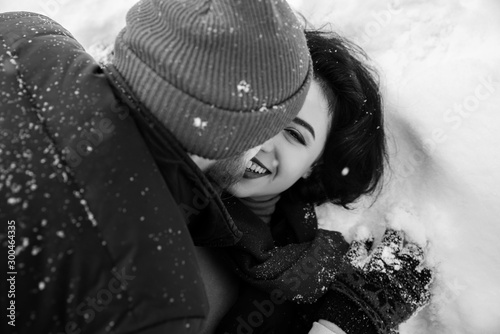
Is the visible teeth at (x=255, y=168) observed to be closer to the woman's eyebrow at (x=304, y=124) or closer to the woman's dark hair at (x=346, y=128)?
the woman's eyebrow at (x=304, y=124)

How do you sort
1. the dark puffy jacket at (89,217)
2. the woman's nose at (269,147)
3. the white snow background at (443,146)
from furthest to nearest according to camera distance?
the white snow background at (443,146)
the woman's nose at (269,147)
the dark puffy jacket at (89,217)

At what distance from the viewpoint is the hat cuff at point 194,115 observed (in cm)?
82

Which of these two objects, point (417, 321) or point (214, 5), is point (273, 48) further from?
point (417, 321)

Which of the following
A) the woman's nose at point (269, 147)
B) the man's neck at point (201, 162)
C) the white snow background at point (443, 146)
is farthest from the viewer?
the white snow background at point (443, 146)

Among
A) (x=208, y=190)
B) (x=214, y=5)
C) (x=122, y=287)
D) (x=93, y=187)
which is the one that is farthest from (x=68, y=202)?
(x=214, y=5)

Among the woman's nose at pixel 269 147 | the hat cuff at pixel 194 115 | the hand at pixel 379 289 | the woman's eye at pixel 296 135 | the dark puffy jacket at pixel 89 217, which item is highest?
the hat cuff at pixel 194 115

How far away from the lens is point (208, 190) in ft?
3.08

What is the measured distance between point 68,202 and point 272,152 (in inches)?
33.9

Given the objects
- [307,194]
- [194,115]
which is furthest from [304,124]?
[194,115]

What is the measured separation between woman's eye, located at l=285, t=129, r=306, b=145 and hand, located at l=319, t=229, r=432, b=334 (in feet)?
1.58

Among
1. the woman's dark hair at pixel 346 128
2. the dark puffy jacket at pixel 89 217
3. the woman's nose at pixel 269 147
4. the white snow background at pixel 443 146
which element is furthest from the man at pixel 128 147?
the white snow background at pixel 443 146

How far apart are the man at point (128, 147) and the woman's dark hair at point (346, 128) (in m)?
0.78

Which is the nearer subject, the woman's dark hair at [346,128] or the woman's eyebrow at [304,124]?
the woman's eyebrow at [304,124]

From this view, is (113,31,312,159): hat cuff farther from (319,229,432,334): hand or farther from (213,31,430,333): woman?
(319,229,432,334): hand
